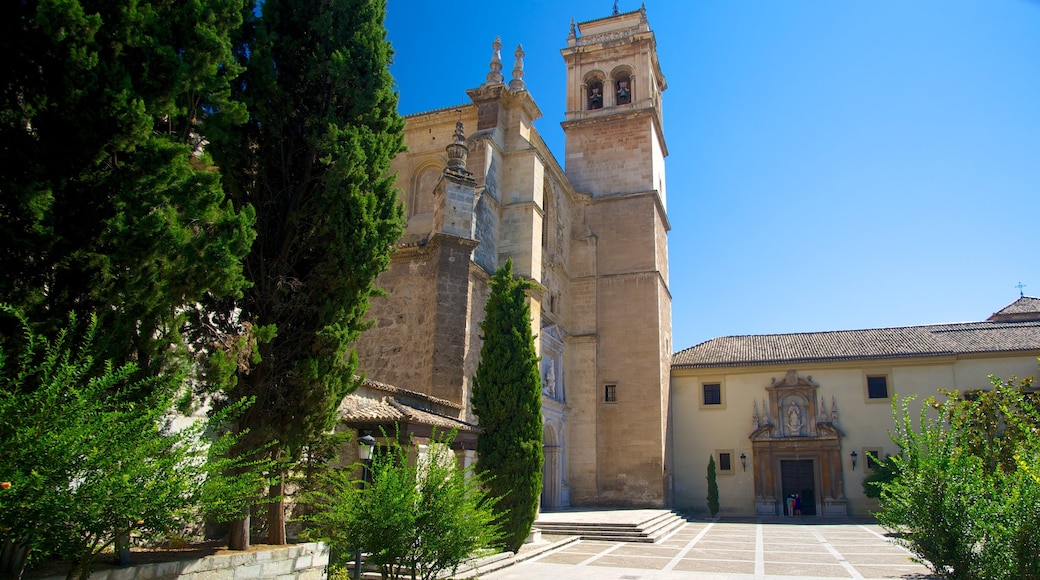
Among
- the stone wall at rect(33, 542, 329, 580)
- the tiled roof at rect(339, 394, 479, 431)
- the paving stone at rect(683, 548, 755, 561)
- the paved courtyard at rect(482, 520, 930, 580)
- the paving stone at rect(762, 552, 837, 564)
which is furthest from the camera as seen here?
the paving stone at rect(683, 548, 755, 561)

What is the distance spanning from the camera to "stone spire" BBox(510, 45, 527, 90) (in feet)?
60.8

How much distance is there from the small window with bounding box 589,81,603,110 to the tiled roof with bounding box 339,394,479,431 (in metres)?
18.6

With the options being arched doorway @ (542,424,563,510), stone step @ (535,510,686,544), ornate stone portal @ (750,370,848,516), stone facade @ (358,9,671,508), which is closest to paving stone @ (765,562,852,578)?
stone step @ (535,510,686,544)

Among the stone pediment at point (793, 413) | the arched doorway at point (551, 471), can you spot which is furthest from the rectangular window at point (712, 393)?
Result: the arched doorway at point (551, 471)

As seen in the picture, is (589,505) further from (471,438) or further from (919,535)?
(919,535)

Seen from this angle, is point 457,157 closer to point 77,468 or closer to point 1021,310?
point 77,468

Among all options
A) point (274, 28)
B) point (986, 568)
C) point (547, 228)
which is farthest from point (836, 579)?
point (547, 228)

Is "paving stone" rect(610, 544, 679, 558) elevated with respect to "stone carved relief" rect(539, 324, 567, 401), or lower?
lower

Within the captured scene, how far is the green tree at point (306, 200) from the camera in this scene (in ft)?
23.0

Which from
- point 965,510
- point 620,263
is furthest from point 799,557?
point 620,263

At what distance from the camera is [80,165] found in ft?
15.8

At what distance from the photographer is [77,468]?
3791mm

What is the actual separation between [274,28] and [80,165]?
3.51 meters

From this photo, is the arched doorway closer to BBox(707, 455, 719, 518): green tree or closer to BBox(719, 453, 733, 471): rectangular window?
BBox(707, 455, 719, 518): green tree
